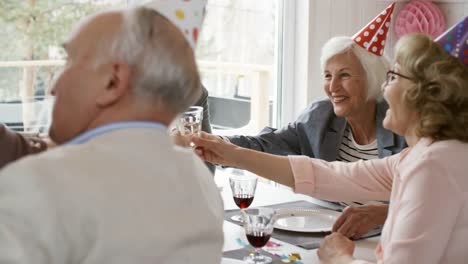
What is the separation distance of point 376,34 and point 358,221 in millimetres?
931

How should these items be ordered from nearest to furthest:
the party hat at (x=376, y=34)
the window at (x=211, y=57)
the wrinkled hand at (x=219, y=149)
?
the wrinkled hand at (x=219, y=149)
the party hat at (x=376, y=34)
the window at (x=211, y=57)

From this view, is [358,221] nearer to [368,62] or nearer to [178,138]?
[178,138]

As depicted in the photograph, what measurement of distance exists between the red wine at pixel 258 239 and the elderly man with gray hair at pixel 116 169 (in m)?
0.53

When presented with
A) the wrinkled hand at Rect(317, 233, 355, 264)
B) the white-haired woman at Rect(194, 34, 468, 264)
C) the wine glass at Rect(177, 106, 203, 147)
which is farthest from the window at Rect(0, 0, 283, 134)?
the white-haired woman at Rect(194, 34, 468, 264)

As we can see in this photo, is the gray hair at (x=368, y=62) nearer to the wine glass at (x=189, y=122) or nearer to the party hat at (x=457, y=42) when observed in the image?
the wine glass at (x=189, y=122)

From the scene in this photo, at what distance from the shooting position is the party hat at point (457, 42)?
5.24 ft

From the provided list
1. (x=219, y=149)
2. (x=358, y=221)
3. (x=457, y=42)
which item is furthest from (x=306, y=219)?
(x=457, y=42)

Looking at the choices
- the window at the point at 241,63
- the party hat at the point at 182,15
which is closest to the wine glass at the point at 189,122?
the party hat at the point at 182,15

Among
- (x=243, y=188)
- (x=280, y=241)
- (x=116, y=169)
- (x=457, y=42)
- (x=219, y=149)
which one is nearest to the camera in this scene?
(x=116, y=169)

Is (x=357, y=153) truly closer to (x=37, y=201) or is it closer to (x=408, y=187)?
(x=408, y=187)

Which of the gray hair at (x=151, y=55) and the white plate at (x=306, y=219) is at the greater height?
the gray hair at (x=151, y=55)

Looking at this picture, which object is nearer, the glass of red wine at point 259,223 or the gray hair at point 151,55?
the gray hair at point 151,55

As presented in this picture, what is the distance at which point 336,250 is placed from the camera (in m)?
1.71

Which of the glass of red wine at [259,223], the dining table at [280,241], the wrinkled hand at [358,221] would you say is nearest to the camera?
the glass of red wine at [259,223]
